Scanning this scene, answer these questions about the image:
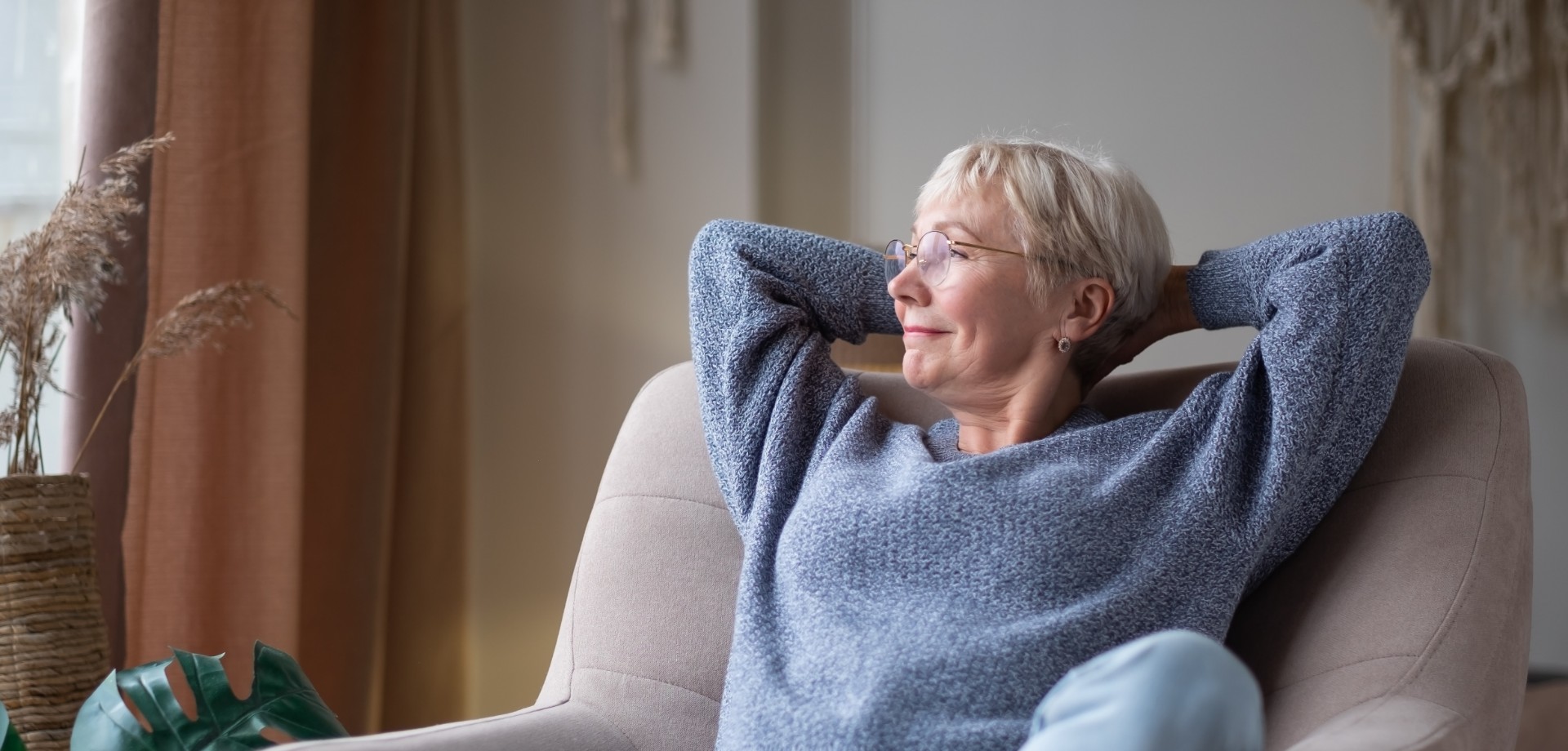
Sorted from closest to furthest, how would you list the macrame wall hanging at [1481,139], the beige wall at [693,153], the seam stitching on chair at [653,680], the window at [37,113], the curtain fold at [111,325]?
the seam stitching on chair at [653,680] → the curtain fold at [111,325] → the window at [37,113] → the macrame wall hanging at [1481,139] → the beige wall at [693,153]

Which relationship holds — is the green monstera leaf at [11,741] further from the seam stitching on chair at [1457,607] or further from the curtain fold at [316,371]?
the seam stitching on chair at [1457,607]

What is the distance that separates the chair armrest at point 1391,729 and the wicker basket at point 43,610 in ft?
4.17

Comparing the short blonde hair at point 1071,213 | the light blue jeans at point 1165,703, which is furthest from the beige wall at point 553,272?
the light blue jeans at point 1165,703

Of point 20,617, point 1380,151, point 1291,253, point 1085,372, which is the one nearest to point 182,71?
point 20,617

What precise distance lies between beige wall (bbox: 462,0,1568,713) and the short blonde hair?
3.53ft

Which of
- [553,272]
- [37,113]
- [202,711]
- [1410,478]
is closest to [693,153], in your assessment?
[553,272]

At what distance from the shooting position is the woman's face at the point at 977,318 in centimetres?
132

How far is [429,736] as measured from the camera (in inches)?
43.2

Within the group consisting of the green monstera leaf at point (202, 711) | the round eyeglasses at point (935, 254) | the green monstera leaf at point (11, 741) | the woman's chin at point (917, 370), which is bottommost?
the green monstera leaf at point (11, 741)

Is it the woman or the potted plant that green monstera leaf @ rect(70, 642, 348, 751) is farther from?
the woman

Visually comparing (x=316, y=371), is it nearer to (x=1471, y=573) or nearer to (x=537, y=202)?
(x=537, y=202)

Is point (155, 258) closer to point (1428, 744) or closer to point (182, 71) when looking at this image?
point (182, 71)

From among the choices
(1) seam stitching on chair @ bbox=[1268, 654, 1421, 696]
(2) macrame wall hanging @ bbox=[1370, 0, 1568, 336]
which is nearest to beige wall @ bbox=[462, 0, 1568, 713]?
(2) macrame wall hanging @ bbox=[1370, 0, 1568, 336]

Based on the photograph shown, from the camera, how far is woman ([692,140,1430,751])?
106 cm
